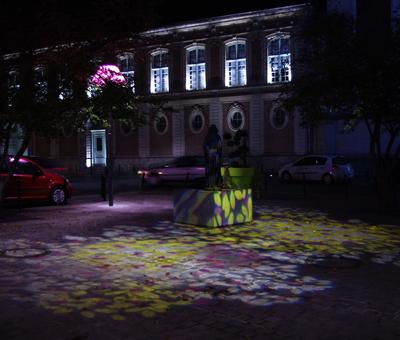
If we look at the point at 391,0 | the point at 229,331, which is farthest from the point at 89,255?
the point at 391,0

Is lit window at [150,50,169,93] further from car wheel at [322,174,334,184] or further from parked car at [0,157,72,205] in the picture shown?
parked car at [0,157,72,205]

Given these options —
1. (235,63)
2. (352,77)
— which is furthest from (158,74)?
(352,77)

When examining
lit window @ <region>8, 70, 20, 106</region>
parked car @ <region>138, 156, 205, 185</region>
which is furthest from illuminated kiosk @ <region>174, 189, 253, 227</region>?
parked car @ <region>138, 156, 205, 185</region>

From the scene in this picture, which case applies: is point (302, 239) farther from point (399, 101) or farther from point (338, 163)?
point (338, 163)

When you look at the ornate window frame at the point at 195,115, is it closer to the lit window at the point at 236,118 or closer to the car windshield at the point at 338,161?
the lit window at the point at 236,118

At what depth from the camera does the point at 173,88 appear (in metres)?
41.9

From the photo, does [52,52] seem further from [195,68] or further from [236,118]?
[195,68]

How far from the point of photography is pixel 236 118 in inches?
1558

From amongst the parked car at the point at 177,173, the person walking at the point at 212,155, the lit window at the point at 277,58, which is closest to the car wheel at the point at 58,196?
the person walking at the point at 212,155

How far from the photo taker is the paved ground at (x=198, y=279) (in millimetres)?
5258

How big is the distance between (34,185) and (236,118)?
24.9 metres

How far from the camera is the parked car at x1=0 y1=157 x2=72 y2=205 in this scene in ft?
51.9

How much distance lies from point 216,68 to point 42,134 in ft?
95.8

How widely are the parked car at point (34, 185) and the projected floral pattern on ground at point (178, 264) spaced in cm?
544
